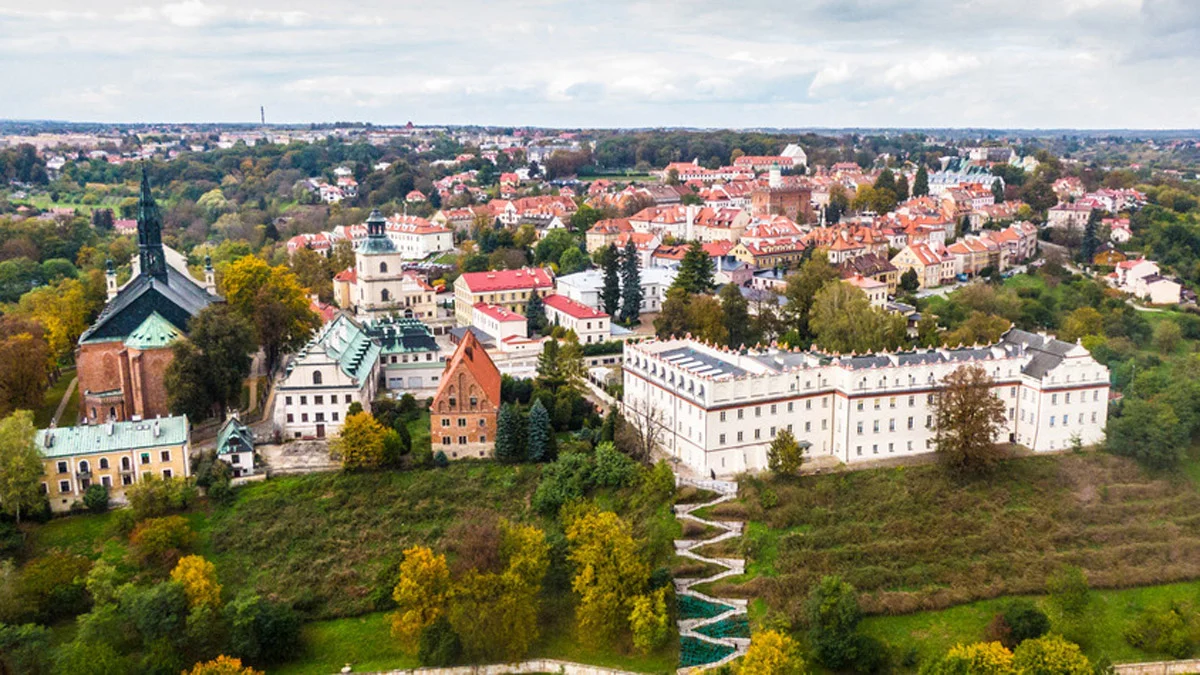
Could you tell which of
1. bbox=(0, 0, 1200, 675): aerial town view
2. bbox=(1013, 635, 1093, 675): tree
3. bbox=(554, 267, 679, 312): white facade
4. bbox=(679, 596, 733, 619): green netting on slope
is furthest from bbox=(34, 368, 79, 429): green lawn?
bbox=(1013, 635, 1093, 675): tree

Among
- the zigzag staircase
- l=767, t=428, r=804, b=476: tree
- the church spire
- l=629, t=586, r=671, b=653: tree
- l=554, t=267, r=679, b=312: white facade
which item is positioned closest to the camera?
l=629, t=586, r=671, b=653: tree

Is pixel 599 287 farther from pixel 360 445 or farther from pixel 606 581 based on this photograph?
pixel 606 581

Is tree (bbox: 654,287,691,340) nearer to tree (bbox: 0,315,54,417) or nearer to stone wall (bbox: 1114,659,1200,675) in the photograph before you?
stone wall (bbox: 1114,659,1200,675)

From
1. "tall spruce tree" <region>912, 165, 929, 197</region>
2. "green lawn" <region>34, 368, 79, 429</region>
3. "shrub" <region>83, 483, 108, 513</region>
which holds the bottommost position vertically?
"shrub" <region>83, 483, 108, 513</region>

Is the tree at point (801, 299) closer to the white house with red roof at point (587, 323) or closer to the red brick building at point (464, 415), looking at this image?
the white house with red roof at point (587, 323)

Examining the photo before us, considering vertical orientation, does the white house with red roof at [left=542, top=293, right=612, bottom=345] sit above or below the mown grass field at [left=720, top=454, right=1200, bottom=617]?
above

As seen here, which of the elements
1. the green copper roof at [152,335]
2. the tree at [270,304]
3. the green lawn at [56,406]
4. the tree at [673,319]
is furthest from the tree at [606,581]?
the green lawn at [56,406]
